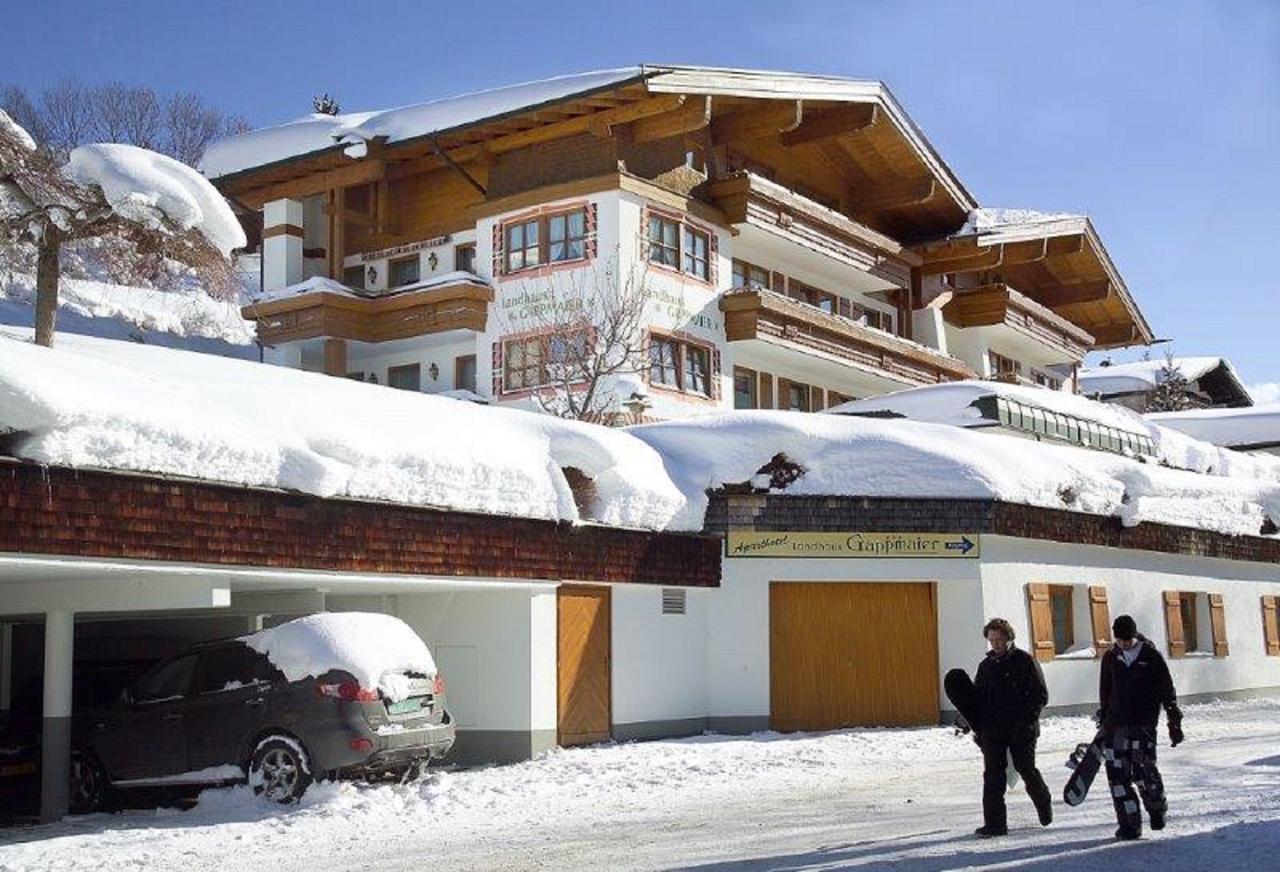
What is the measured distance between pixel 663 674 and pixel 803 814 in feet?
26.1

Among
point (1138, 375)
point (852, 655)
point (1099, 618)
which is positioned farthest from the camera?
point (1138, 375)

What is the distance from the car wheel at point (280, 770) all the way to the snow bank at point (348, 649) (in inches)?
24.8

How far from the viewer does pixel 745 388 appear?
3672cm

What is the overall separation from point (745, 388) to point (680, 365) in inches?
140

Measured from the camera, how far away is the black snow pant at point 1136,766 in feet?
36.1

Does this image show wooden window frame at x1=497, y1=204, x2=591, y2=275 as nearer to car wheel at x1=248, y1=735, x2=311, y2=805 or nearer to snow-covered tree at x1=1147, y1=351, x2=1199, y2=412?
car wheel at x1=248, y1=735, x2=311, y2=805

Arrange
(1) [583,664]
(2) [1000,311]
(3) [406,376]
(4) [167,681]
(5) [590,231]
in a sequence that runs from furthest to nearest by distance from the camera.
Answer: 1. (2) [1000,311]
2. (3) [406,376]
3. (5) [590,231]
4. (1) [583,664]
5. (4) [167,681]

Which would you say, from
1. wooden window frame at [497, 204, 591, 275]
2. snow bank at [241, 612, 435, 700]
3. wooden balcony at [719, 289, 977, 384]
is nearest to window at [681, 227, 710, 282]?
wooden balcony at [719, 289, 977, 384]

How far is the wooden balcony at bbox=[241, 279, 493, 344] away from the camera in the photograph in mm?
34125

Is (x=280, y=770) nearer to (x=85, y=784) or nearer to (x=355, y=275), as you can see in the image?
(x=85, y=784)

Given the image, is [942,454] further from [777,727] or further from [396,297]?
[396,297]

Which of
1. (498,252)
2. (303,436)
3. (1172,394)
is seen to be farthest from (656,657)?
(1172,394)

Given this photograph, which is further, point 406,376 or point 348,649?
point 406,376

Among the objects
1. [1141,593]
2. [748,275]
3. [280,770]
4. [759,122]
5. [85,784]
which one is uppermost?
[759,122]
